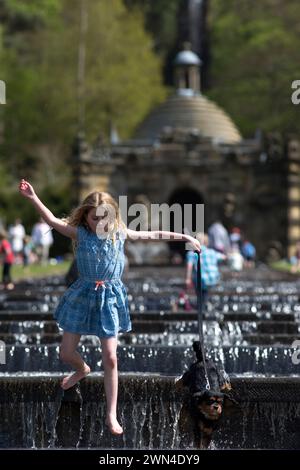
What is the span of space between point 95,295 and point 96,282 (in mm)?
99

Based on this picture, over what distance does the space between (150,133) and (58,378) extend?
132 ft

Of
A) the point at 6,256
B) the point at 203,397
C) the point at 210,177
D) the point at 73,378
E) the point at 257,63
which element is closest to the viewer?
the point at 203,397

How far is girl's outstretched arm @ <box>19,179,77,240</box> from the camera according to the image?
693cm

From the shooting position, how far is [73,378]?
7465 mm

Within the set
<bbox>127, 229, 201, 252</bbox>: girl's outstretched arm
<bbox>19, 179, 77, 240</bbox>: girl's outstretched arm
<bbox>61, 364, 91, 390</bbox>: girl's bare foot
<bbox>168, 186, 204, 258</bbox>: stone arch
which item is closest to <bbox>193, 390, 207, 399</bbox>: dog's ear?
<bbox>61, 364, 91, 390</bbox>: girl's bare foot

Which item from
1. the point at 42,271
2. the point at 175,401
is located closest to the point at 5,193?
the point at 42,271

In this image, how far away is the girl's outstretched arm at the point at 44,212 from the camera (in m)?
6.93

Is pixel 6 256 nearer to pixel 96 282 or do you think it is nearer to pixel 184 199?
pixel 96 282

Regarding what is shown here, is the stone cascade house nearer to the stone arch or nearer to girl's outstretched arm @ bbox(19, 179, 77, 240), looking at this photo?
the stone arch

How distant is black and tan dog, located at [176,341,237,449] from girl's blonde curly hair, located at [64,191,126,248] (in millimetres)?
1073

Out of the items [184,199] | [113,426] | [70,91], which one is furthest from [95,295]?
[70,91]

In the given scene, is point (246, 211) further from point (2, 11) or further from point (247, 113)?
point (2, 11)

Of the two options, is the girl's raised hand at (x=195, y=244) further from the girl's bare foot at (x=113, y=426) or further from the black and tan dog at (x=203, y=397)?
the girl's bare foot at (x=113, y=426)
